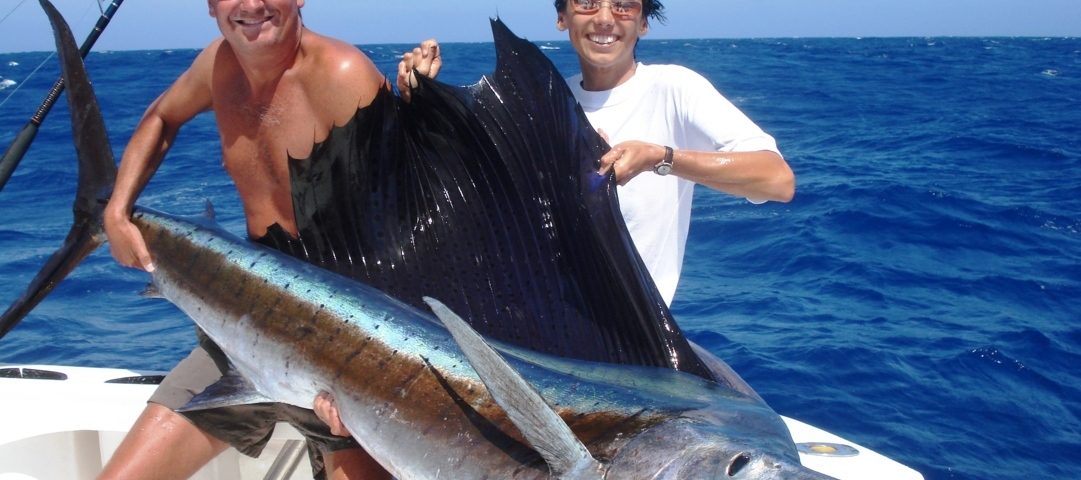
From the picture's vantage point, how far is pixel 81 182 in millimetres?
2268

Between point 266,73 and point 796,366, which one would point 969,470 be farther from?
point 266,73

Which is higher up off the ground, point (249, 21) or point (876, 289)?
point (249, 21)

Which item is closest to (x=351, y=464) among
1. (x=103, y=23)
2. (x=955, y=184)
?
(x=103, y=23)

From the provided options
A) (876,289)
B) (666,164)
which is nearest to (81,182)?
(666,164)

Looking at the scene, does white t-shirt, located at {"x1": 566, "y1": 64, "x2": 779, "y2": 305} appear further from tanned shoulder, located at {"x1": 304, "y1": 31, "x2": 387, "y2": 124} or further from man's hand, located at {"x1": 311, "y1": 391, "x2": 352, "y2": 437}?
man's hand, located at {"x1": 311, "y1": 391, "x2": 352, "y2": 437}

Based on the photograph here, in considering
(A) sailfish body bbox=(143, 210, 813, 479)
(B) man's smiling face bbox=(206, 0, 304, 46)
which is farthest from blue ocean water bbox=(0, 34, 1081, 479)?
(B) man's smiling face bbox=(206, 0, 304, 46)

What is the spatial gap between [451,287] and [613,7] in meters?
0.71

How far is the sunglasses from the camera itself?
2.08m

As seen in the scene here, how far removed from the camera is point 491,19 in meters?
1.87

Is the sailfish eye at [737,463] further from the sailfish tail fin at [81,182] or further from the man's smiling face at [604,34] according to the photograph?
the sailfish tail fin at [81,182]

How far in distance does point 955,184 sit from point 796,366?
5397 mm

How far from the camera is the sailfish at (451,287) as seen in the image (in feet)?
5.29

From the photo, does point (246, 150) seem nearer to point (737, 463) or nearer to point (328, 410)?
point (328, 410)

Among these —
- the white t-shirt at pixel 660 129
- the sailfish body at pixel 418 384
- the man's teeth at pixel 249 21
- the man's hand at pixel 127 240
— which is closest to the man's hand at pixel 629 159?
the white t-shirt at pixel 660 129
